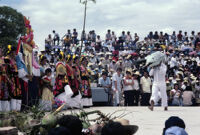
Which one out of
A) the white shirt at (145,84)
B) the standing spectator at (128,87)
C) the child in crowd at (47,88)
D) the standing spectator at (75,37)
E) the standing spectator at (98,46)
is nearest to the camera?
the child in crowd at (47,88)

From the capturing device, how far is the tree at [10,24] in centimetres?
4367

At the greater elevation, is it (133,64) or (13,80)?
(133,64)

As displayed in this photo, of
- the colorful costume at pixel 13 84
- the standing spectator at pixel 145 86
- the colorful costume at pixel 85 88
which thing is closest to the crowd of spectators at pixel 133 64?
the standing spectator at pixel 145 86

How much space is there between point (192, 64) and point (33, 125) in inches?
860

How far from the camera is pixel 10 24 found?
43781mm

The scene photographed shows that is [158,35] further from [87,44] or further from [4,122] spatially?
[4,122]

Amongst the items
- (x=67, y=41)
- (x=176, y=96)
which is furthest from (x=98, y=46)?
(x=176, y=96)

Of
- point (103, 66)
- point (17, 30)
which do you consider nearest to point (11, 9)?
point (17, 30)

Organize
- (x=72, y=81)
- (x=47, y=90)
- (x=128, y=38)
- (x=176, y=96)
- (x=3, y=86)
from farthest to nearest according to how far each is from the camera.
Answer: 1. (x=128, y=38)
2. (x=176, y=96)
3. (x=72, y=81)
4. (x=47, y=90)
5. (x=3, y=86)

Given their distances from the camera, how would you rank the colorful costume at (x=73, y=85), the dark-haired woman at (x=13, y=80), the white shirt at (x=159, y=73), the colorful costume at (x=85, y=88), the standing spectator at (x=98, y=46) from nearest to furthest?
1. the dark-haired woman at (x=13, y=80)
2. the white shirt at (x=159, y=73)
3. the colorful costume at (x=73, y=85)
4. the colorful costume at (x=85, y=88)
5. the standing spectator at (x=98, y=46)

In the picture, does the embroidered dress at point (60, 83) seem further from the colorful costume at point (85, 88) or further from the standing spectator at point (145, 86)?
the standing spectator at point (145, 86)

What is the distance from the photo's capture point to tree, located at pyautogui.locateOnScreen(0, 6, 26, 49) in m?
43.7

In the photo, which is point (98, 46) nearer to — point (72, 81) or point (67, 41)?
point (67, 41)

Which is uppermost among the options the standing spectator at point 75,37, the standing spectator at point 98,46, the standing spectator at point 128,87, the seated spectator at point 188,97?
the standing spectator at point 75,37
